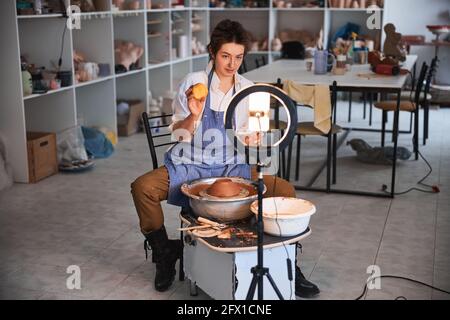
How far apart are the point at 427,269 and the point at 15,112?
117 inches

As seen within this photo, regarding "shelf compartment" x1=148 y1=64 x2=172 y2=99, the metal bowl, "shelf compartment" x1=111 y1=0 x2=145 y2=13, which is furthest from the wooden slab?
"shelf compartment" x1=148 y1=64 x2=172 y2=99

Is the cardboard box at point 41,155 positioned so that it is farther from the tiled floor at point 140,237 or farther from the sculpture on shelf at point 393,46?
the sculpture on shelf at point 393,46

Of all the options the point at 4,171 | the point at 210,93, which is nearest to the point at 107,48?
the point at 4,171

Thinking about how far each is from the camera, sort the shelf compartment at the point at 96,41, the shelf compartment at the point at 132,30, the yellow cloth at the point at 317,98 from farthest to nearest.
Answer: the shelf compartment at the point at 132,30
the shelf compartment at the point at 96,41
the yellow cloth at the point at 317,98

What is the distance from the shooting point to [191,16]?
24.0 ft

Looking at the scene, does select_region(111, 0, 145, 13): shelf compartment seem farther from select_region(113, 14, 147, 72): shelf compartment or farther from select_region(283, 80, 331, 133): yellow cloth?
select_region(283, 80, 331, 133): yellow cloth

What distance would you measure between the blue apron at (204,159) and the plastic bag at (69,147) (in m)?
2.23

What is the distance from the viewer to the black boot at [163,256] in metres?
2.80

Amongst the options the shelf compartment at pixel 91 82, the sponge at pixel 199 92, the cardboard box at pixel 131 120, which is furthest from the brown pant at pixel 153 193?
the cardboard box at pixel 131 120

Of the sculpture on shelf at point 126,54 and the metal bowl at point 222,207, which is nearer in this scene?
the metal bowl at point 222,207

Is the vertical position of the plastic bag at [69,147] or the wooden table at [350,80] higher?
the wooden table at [350,80]

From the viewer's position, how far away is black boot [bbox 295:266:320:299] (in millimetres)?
2773

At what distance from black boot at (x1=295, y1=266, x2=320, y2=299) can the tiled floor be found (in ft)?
0.17
